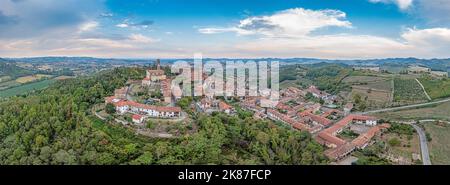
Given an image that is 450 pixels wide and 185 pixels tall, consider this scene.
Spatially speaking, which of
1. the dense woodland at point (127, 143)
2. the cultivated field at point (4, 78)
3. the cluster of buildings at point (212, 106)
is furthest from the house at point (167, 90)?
the cultivated field at point (4, 78)

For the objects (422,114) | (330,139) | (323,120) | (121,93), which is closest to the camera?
(330,139)

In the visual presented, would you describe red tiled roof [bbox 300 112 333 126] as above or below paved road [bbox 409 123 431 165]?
above

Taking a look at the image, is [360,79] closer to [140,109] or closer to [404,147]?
[404,147]

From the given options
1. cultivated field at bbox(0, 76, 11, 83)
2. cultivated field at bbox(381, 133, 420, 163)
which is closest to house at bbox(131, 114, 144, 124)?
cultivated field at bbox(381, 133, 420, 163)

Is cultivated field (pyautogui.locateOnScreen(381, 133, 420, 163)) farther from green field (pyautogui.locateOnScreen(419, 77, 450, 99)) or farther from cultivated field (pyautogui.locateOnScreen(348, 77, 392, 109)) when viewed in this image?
green field (pyautogui.locateOnScreen(419, 77, 450, 99))

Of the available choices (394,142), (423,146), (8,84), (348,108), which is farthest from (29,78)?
(423,146)
